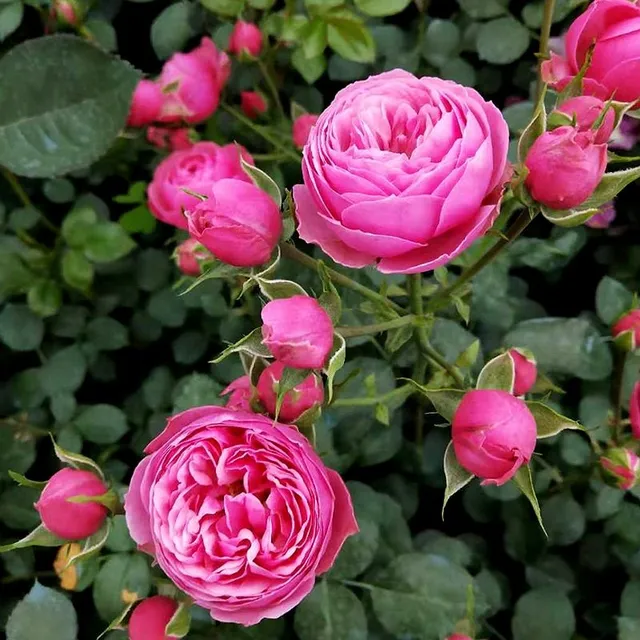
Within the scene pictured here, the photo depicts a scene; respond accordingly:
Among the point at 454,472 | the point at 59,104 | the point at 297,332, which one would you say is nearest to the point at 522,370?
the point at 454,472

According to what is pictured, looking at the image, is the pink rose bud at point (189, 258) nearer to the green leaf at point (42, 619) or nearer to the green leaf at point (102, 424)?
the green leaf at point (102, 424)

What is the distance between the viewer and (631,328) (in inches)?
29.9

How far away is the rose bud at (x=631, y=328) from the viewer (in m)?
0.75

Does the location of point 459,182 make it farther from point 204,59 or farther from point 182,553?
point 204,59

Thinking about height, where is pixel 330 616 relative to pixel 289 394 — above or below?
below

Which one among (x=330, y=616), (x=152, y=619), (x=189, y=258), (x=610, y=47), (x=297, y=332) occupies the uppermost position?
(x=610, y=47)

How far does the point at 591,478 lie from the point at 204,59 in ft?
2.31

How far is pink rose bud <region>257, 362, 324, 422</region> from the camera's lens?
568mm

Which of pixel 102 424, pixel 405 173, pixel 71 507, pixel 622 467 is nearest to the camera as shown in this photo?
pixel 405 173

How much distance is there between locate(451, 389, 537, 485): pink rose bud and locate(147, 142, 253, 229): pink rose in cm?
42

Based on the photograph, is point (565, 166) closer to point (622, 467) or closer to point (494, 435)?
point (494, 435)

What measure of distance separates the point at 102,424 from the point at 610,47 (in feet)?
2.31

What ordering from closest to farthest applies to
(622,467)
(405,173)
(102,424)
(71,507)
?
(405,173) → (71,507) → (622,467) → (102,424)

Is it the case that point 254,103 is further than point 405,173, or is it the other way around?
point 254,103
